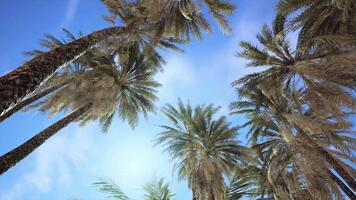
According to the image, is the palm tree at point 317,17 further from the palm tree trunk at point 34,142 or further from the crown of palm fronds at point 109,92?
the palm tree trunk at point 34,142

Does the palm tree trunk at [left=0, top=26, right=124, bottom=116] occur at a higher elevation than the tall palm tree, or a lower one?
lower

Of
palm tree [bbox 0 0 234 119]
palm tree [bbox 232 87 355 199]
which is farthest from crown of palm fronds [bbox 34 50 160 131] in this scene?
palm tree [bbox 232 87 355 199]

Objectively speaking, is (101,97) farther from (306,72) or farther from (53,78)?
(306,72)

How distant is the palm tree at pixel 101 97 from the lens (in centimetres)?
1138

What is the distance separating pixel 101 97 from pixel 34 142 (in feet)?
11.9

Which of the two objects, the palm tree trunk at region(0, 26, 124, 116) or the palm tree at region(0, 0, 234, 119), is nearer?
the palm tree trunk at region(0, 26, 124, 116)

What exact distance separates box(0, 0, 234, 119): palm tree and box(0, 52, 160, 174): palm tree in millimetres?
3113

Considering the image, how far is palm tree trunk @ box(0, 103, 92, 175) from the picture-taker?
9.08 meters

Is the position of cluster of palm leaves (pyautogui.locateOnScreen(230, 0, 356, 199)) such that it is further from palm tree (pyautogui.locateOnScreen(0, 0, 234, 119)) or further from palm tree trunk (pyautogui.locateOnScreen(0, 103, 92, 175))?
palm tree trunk (pyautogui.locateOnScreen(0, 103, 92, 175))

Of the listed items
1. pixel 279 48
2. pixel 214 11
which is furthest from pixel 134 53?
pixel 279 48

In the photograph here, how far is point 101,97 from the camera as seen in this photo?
13438 millimetres

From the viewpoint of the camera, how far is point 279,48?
493 inches

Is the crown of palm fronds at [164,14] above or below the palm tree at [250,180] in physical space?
above

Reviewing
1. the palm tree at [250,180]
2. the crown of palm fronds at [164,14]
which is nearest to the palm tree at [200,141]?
the palm tree at [250,180]
